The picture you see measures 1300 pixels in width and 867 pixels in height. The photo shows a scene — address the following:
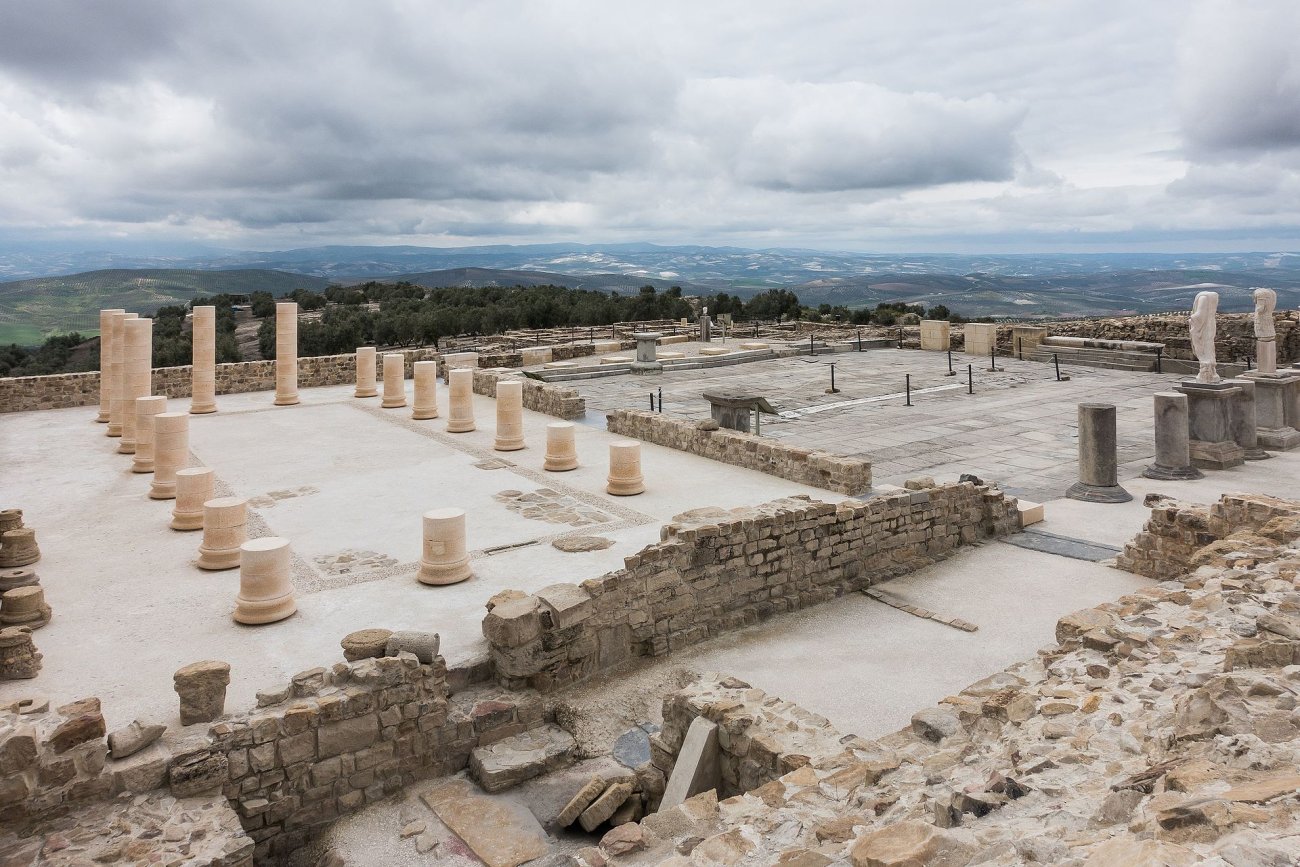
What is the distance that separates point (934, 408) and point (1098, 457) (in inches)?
345

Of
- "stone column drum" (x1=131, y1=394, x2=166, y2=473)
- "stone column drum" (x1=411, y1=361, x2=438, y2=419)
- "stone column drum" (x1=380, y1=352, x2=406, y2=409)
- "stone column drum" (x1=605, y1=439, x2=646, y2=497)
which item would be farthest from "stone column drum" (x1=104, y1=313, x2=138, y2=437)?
"stone column drum" (x1=605, y1=439, x2=646, y2=497)

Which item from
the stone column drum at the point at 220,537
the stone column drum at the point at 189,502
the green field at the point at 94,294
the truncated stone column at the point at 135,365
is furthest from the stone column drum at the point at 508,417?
the green field at the point at 94,294

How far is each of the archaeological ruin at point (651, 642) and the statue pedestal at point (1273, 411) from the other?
0.08m

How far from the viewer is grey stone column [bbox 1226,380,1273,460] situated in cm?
1588

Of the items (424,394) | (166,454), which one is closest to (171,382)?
(424,394)

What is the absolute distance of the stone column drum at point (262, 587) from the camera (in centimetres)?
834

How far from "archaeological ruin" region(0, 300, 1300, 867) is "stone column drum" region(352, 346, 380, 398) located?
437cm

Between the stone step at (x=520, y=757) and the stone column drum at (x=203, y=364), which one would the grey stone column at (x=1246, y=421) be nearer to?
the stone step at (x=520, y=757)

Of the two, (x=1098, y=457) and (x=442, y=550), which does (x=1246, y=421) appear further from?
(x=442, y=550)

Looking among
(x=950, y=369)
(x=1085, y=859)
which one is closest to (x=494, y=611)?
(x=1085, y=859)

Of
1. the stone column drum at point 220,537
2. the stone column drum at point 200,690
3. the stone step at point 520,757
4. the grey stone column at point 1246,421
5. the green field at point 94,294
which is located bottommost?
the stone step at point 520,757

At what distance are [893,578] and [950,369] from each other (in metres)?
19.4

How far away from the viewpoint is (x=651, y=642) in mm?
8555

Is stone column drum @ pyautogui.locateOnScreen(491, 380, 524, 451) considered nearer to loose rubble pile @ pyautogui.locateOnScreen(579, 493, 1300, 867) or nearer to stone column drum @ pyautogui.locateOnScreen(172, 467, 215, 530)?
stone column drum @ pyautogui.locateOnScreen(172, 467, 215, 530)
